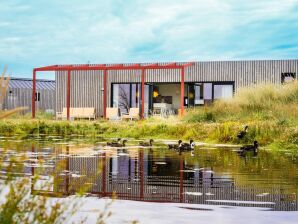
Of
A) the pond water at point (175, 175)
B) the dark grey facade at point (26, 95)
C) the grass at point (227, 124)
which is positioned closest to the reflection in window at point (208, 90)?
the dark grey facade at point (26, 95)

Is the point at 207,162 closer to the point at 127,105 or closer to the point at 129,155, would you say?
the point at 129,155

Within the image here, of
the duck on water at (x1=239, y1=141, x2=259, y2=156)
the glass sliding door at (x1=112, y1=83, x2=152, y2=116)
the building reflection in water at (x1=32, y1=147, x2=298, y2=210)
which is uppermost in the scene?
the glass sliding door at (x1=112, y1=83, x2=152, y2=116)

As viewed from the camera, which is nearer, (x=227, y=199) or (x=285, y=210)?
(x=285, y=210)

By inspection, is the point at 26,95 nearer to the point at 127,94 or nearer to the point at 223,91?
the point at 127,94

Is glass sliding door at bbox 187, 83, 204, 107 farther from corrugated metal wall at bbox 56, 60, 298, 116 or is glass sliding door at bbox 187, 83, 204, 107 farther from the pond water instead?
the pond water

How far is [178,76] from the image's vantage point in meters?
34.7

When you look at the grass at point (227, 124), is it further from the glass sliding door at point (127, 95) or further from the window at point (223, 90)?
the glass sliding door at point (127, 95)

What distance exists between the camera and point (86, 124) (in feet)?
72.0

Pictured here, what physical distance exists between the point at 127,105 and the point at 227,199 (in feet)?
99.5

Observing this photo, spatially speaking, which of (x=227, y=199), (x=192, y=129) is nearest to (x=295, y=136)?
(x=192, y=129)

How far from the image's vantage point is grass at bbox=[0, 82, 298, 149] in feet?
52.4

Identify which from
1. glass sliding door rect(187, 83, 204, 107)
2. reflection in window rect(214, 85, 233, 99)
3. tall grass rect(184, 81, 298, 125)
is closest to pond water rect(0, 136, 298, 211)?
tall grass rect(184, 81, 298, 125)

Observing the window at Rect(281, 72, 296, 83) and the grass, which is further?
the window at Rect(281, 72, 296, 83)

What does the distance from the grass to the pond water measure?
2.90m
